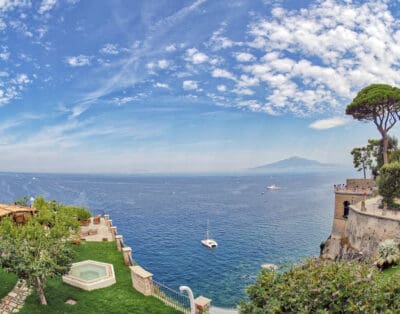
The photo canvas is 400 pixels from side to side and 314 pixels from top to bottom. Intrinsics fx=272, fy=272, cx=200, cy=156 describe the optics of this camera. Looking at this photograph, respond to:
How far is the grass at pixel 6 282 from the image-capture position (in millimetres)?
13450

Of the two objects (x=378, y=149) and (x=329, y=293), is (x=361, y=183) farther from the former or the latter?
(x=329, y=293)

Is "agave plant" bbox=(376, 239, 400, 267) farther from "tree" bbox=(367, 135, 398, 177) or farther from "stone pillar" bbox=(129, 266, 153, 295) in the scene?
"tree" bbox=(367, 135, 398, 177)

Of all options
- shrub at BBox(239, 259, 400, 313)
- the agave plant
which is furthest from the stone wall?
shrub at BBox(239, 259, 400, 313)

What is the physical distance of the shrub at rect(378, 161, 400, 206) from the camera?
25344 mm

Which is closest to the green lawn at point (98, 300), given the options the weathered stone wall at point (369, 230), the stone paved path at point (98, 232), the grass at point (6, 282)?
the grass at point (6, 282)

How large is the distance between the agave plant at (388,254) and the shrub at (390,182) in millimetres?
7906

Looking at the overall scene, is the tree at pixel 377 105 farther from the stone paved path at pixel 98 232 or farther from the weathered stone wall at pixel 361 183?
the stone paved path at pixel 98 232

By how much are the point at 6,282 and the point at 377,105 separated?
42.9 meters

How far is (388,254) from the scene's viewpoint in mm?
19344

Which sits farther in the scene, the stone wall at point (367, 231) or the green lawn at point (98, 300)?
the stone wall at point (367, 231)

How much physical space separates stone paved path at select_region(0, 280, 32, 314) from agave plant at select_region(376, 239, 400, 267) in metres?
21.7

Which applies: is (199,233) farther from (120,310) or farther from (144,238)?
(120,310)

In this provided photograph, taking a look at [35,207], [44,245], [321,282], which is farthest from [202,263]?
[321,282]

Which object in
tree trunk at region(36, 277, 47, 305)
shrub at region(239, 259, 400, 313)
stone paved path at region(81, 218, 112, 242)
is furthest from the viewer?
stone paved path at region(81, 218, 112, 242)
